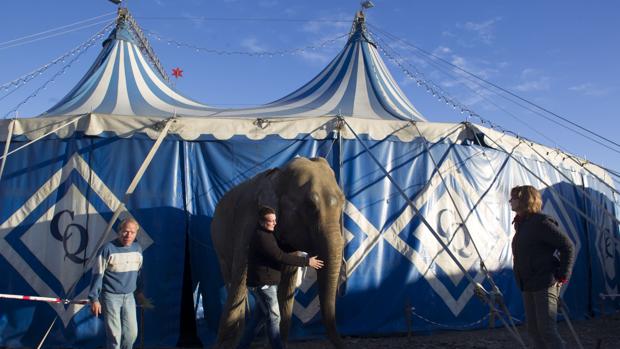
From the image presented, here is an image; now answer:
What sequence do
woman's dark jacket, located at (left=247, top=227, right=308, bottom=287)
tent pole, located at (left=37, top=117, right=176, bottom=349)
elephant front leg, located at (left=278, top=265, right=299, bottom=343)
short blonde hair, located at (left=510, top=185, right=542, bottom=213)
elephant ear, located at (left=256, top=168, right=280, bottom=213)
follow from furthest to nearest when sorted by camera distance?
tent pole, located at (left=37, top=117, right=176, bottom=349)
elephant front leg, located at (left=278, top=265, right=299, bottom=343)
elephant ear, located at (left=256, top=168, right=280, bottom=213)
woman's dark jacket, located at (left=247, top=227, right=308, bottom=287)
short blonde hair, located at (left=510, top=185, right=542, bottom=213)

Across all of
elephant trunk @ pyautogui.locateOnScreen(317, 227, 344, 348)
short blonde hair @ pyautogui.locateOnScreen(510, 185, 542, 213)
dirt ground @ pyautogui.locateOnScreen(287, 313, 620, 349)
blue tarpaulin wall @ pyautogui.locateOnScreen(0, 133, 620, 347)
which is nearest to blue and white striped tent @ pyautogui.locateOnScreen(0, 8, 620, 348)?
blue tarpaulin wall @ pyautogui.locateOnScreen(0, 133, 620, 347)

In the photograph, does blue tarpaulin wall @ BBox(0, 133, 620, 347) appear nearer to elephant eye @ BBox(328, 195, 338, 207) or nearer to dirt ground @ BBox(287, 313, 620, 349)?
dirt ground @ BBox(287, 313, 620, 349)

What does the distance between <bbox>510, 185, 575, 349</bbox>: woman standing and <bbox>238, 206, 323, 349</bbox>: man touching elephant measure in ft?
5.13

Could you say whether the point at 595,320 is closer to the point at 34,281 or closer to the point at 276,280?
the point at 276,280

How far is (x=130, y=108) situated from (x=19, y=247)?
219cm

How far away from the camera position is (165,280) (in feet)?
19.8

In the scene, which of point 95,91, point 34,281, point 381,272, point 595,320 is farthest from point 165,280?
point 595,320

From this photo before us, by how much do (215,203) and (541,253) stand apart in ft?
12.5

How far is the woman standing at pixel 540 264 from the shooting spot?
3.71 m

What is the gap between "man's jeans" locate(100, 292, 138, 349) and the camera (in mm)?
4008

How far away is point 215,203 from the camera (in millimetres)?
6336

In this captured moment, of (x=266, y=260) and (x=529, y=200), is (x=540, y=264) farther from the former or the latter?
(x=266, y=260)

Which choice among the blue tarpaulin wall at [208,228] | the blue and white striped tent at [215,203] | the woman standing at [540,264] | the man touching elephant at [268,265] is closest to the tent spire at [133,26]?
the blue and white striped tent at [215,203]

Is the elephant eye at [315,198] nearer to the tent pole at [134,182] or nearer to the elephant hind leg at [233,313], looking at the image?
the elephant hind leg at [233,313]
